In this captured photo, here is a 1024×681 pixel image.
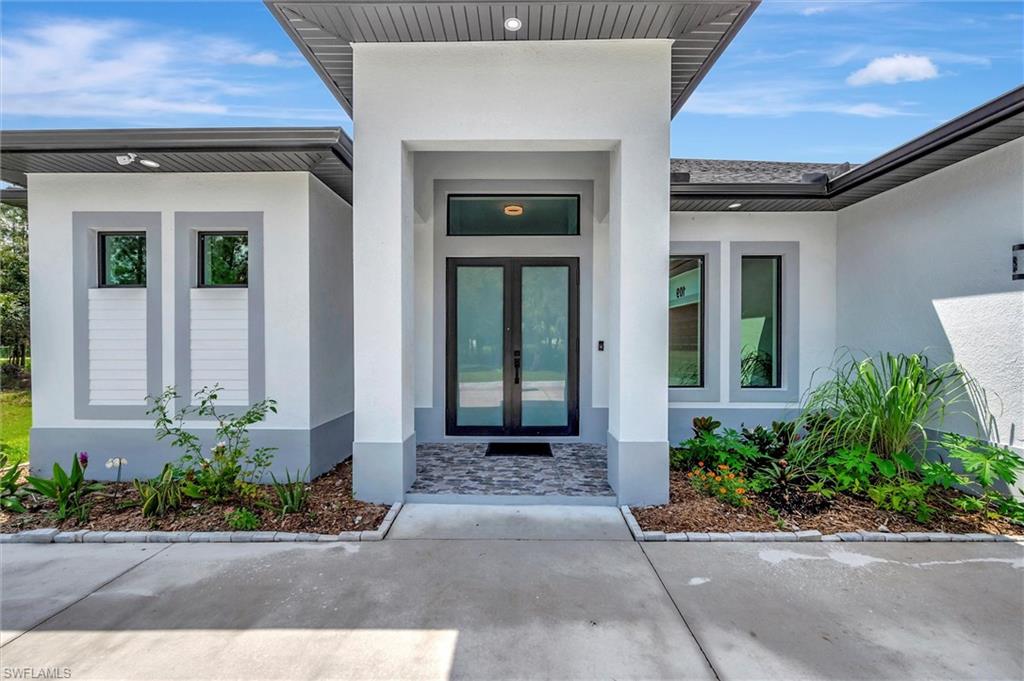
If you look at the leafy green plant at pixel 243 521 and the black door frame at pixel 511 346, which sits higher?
the black door frame at pixel 511 346

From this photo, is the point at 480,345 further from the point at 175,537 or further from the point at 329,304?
the point at 175,537

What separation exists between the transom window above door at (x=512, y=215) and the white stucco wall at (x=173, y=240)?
2.05 m

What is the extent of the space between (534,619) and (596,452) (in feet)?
10.9

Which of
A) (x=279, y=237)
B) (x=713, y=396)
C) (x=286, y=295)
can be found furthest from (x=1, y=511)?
(x=713, y=396)

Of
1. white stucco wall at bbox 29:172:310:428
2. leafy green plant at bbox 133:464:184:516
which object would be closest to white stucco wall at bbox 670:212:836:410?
white stucco wall at bbox 29:172:310:428

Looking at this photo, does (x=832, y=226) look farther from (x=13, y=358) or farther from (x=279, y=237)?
(x=13, y=358)

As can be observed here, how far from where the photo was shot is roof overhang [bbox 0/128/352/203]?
4.39 m

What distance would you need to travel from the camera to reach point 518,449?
5957mm

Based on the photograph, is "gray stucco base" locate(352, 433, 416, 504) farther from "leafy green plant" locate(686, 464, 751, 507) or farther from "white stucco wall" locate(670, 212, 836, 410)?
"white stucco wall" locate(670, 212, 836, 410)

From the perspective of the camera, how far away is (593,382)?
248 inches

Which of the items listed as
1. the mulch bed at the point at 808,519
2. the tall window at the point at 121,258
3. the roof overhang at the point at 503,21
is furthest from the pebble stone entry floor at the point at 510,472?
the roof overhang at the point at 503,21

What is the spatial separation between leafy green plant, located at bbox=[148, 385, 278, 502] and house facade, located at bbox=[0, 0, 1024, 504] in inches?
6.6

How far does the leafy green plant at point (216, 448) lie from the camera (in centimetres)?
433

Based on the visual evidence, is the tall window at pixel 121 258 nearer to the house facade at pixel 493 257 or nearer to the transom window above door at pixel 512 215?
the house facade at pixel 493 257
